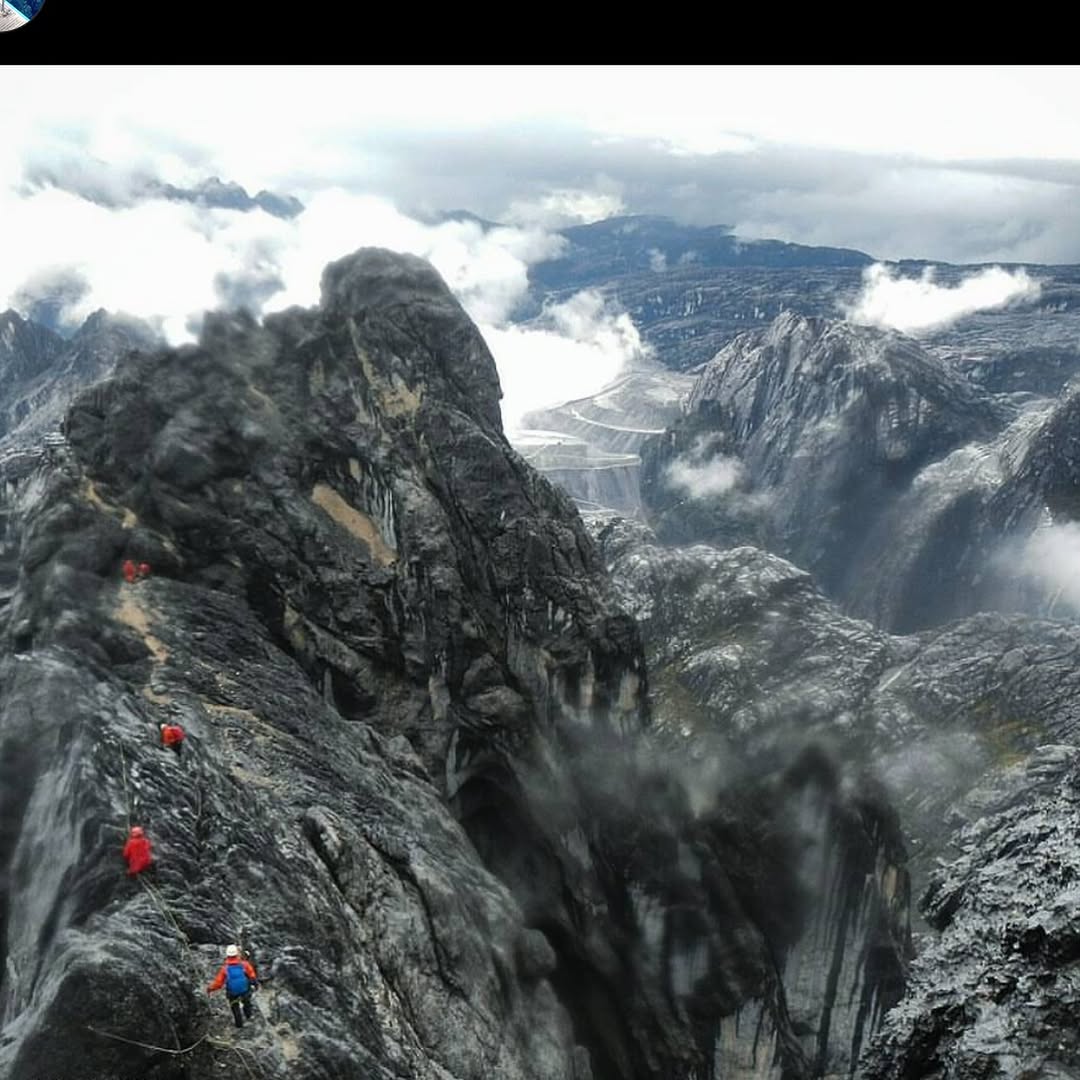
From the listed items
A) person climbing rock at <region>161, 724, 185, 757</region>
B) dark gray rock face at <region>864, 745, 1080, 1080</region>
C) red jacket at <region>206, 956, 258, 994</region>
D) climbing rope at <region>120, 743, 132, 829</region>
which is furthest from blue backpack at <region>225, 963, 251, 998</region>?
dark gray rock face at <region>864, 745, 1080, 1080</region>

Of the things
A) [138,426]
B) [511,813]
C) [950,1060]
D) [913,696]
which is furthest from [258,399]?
[913,696]

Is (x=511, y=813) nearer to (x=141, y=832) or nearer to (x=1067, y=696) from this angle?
(x=141, y=832)

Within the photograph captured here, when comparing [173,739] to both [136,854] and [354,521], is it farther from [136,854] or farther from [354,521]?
[354,521]

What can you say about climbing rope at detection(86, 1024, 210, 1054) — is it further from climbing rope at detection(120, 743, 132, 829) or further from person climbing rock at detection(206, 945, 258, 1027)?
climbing rope at detection(120, 743, 132, 829)

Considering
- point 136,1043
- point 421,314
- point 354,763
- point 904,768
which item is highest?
point 421,314

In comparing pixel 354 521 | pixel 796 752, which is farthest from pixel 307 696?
pixel 796 752
